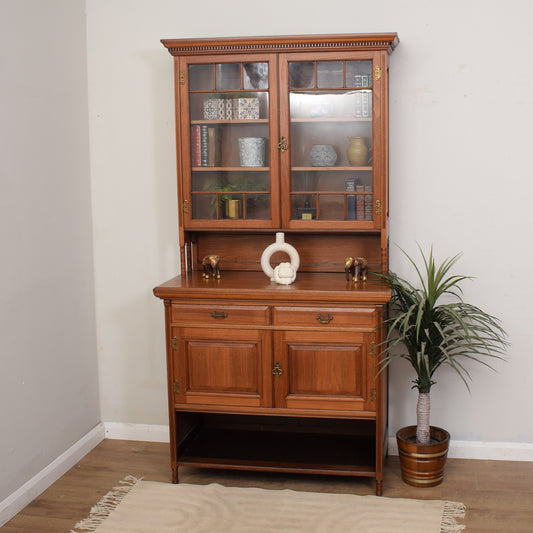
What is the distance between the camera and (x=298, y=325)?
2.93m

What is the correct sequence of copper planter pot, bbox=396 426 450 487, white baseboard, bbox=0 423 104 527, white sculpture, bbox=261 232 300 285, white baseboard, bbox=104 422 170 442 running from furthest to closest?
white baseboard, bbox=104 422 170 442
white sculpture, bbox=261 232 300 285
copper planter pot, bbox=396 426 450 487
white baseboard, bbox=0 423 104 527

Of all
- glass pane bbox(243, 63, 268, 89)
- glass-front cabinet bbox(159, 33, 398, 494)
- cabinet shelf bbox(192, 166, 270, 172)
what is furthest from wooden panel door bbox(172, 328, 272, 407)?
glass pane bbox(243, 63, 268, 89)

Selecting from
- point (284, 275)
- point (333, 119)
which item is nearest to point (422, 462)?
point (284, 275)

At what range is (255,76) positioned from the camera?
3.10 m

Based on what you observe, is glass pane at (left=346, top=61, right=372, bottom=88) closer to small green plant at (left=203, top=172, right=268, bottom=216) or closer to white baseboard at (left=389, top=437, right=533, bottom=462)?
small green plant at (left=203, top=172, right=268, bottom=216)

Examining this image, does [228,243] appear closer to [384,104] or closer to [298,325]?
[298,325]

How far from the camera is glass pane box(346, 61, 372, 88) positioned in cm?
302

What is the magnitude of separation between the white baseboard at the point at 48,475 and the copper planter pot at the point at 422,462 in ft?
5.30

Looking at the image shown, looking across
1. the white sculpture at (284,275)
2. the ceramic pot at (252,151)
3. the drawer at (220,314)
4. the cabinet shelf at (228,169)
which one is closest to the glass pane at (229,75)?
the ceramic pot at (252,151)

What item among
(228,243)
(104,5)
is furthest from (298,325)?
(104,5)

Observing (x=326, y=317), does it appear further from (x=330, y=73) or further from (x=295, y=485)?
(x=330, y=73)

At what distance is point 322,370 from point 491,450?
109 centimetres

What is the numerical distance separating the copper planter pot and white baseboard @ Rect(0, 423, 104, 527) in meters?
1.62

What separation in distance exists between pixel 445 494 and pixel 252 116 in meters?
1.95
